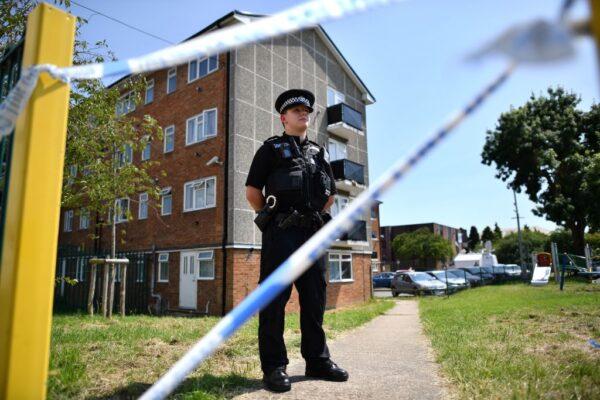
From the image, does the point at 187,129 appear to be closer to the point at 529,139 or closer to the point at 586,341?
the point at 586,341

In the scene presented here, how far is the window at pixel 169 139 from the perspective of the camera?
1778 cm

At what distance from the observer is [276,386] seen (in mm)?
2535

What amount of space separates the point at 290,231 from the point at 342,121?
57.6 feet

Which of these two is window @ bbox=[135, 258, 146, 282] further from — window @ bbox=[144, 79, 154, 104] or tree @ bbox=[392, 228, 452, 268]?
tree @ bbox=[392, 228, 452, 268]

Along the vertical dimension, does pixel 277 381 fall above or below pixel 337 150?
below

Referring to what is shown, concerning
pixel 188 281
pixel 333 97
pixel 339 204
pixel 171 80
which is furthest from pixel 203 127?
pixel 333 97

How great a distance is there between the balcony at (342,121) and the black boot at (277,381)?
18.1 meters

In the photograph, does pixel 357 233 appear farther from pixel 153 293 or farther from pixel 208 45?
pixel 208 45

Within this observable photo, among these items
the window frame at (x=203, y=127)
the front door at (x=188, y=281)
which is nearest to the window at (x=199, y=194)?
the window frame at (x=203, y=127)

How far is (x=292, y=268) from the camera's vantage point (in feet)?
3.15

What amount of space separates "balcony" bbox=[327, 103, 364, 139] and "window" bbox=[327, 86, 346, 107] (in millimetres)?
744

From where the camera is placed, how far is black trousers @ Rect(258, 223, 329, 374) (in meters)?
2.74

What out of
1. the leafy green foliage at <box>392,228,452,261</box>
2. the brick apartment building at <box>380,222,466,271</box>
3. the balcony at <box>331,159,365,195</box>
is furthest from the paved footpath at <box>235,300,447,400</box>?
the brick apartment building at <box>380,222,466,271</box>

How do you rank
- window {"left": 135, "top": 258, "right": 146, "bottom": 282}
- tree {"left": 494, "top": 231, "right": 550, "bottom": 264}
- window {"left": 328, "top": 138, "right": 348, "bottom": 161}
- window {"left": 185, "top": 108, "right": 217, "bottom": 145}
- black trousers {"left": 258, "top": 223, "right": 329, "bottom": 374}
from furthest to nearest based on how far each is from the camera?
1. tree {"left": 494, "top": 231, "right": 550, "bottom": 264}
2. window {"left": 328, "top": 138, "right": 348, "bottom": 161}
3. window {"left": 135, "top": 258, "right": 146, "bottom": 282}
4. window {"left": 185, "top": 108, "right": 217, "bottom": 145}
5. black trousers {"left": 258, "top": 223, "right": 329, "bottom": 374}
